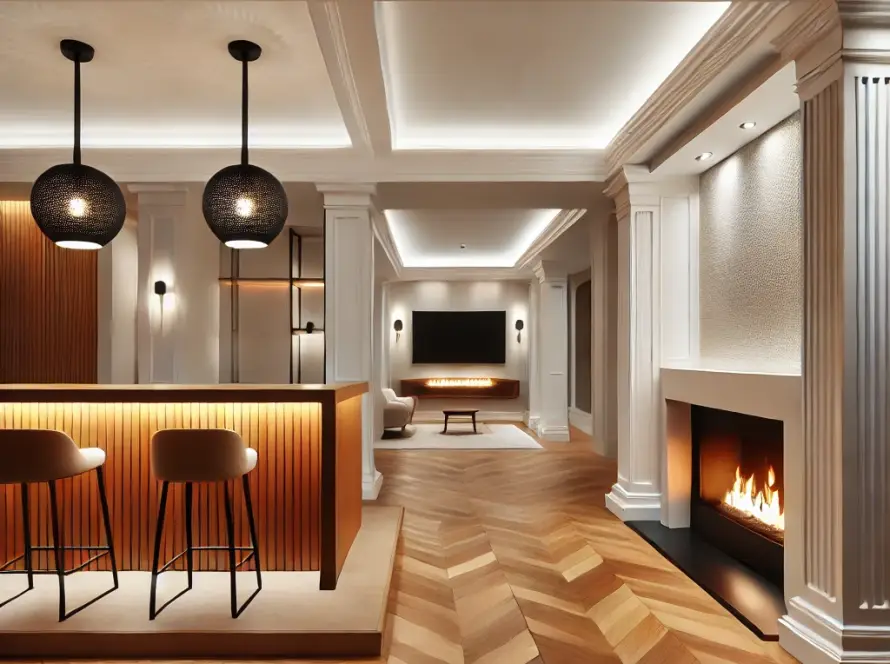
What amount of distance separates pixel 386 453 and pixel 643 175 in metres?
4.76

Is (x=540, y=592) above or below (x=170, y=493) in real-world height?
below

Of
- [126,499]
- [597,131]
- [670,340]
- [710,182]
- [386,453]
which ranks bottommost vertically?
[386,453]

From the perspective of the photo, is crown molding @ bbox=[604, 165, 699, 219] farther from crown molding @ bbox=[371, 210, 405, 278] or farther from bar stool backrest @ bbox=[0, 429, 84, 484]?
bar stool backrest @ bbox=[0, 429, 84, 484]

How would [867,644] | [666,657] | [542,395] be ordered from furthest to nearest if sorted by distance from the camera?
1. [542,395]
2. [666,657]
3. [867,644]

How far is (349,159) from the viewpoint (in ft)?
16.9

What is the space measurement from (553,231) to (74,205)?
5340 mm

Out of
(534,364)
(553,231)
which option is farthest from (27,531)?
(534,364)

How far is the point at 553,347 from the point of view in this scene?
980cm

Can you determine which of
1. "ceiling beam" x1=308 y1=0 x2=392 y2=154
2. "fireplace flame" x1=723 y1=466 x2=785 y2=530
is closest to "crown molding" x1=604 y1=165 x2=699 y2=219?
"ceiling beam" x1=308 y1=0 x2=392 y2=154

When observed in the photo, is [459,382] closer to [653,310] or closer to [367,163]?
[367,163]

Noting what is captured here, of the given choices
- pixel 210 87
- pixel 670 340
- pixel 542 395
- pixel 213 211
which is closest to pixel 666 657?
pixel 670 340

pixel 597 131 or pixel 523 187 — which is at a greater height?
pixel 597 131

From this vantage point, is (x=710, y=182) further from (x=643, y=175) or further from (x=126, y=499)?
(x=126, y=499)

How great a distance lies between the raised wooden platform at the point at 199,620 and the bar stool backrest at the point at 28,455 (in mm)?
620
